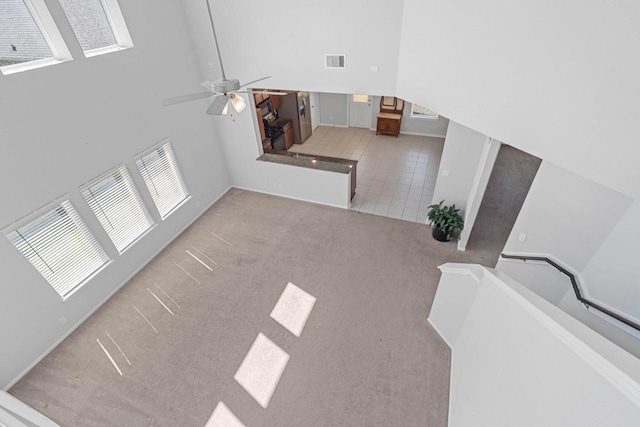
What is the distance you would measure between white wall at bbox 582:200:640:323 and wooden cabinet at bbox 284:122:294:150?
8276 millimetres

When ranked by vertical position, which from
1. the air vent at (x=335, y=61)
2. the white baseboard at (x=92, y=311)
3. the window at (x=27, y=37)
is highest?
the window at (x=27, y=37)

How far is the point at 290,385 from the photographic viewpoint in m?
3.96

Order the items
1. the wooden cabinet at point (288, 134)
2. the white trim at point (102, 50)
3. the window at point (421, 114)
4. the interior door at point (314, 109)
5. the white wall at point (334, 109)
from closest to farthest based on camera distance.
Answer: the white trim at point (102, 50), the wooden cabinet at point (288, 134), the window at point (421, 114), the interior door at point (314, 109), the white wall at point (334, 109)

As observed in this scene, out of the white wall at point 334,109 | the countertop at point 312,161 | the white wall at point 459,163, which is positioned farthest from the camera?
the white wall at point 334,109

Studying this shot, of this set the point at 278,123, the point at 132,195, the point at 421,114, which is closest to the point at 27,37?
the point at 132,195

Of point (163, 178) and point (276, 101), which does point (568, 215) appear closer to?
point (163, 178)

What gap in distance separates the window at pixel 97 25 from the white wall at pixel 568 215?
661cm

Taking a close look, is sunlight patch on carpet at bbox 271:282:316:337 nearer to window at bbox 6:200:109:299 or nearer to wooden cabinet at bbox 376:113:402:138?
window at bbox 6:200:109:299

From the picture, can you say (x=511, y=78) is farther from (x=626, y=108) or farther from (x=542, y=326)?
(x=542, y=326)

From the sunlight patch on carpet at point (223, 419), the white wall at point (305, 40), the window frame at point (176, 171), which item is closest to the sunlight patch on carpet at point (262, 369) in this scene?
the sunlight patch on carpet at point (223, 419)

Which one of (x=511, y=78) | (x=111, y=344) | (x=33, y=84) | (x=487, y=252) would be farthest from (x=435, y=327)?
(x=33, y=84)

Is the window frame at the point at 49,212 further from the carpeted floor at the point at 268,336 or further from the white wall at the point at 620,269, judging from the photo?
the white wall at the point at 620,269

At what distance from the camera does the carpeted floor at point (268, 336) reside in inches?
148

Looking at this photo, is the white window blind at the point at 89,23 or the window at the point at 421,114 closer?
the white window blind at the point at 89,23
